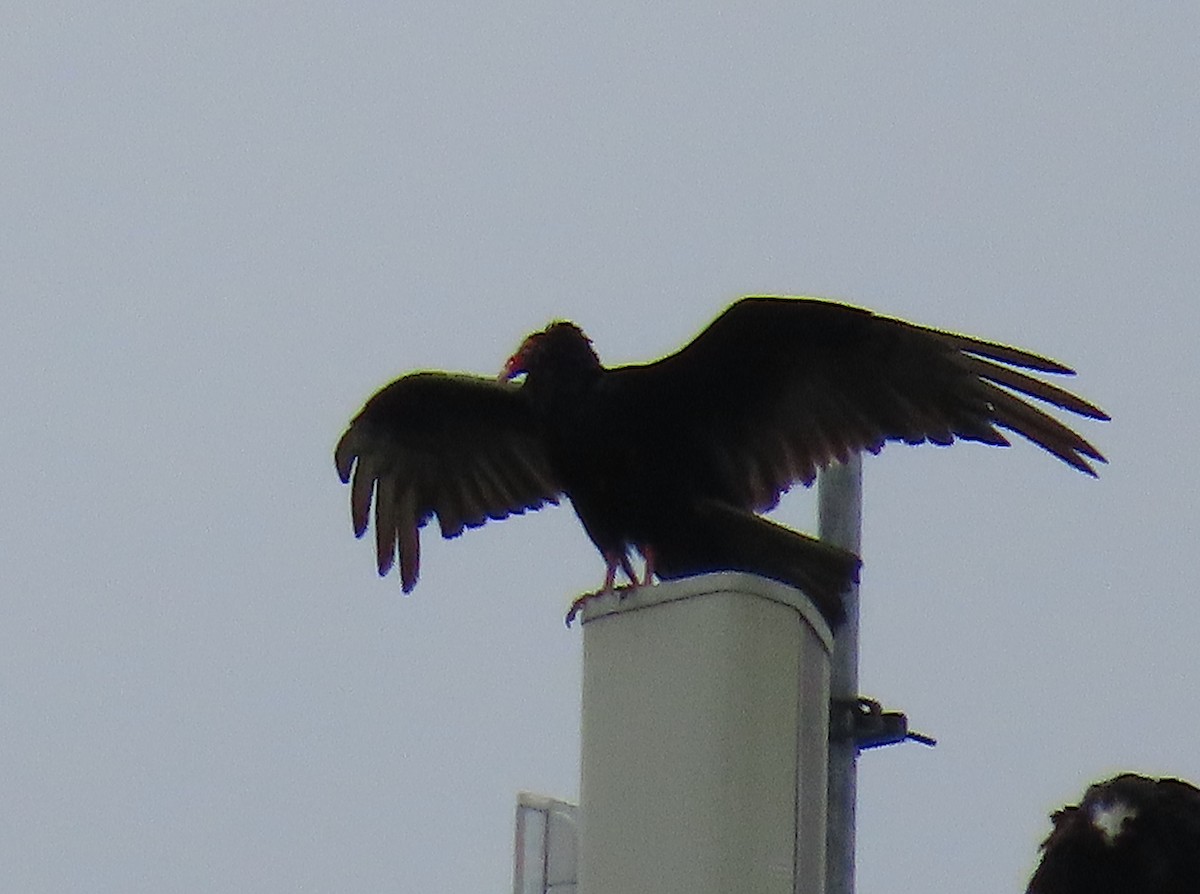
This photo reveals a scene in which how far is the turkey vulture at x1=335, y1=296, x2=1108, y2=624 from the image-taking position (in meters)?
6.30

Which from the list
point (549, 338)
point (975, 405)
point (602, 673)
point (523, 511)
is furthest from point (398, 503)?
point (602, 673)

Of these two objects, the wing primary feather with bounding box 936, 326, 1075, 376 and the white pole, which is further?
the wing primary feather with bounding box 936, 326, 1075, 376

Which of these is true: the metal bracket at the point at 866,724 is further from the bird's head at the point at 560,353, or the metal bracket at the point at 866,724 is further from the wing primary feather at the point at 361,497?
the wing primary feather at the point at 361,497

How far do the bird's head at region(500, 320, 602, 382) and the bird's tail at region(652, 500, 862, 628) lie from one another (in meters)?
0.47

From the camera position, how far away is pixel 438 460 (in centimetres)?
741

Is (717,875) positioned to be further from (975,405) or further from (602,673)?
(975,405)

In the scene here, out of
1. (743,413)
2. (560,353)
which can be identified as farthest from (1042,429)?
(560,353)

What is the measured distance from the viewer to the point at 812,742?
3.96 meters

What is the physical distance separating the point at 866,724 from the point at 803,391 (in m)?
1.79

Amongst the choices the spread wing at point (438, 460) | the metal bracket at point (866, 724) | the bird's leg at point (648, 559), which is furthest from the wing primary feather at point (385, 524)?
the metal bracket at point (866, 724)

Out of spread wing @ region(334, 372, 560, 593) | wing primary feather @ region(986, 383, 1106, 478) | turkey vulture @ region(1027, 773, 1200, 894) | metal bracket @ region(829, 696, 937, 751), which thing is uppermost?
spread wing @ region(334, 372, 560, 593)

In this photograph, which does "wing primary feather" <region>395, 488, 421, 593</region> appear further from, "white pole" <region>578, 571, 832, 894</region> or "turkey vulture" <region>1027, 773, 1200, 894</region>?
"turkey vulture" <region>1027, 773, 1200, 894</region>

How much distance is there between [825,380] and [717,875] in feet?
10.1

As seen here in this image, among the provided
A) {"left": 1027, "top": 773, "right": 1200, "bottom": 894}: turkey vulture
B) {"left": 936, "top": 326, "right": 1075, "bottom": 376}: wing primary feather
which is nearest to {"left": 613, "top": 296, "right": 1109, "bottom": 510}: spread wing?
{"left": 936, "top": 326, "right": 1075, "bottom": 376}: wing primary feather
